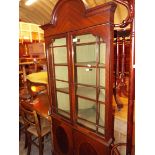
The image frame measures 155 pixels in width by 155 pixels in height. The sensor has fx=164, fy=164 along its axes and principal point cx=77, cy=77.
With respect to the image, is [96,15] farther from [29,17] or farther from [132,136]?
[29,17]

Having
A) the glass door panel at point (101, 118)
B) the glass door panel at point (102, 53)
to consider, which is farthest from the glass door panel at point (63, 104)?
the glass door panel at point (102, 53)

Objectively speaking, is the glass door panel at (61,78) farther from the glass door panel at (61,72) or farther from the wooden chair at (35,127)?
the wooden chair at (35,127)

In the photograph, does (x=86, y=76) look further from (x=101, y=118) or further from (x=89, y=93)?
(x=101, y=118)

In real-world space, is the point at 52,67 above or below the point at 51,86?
above

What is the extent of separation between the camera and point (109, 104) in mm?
1402

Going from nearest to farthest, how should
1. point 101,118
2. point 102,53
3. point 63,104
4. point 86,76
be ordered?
1. point 102,53
2. point 101,118
3. point 86,76
4. point 63,104

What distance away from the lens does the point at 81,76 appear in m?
1.79

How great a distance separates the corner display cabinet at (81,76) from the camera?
1359 millimetres

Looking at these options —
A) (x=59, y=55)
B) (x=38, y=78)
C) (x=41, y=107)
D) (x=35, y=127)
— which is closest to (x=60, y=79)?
(x=59, y=55)

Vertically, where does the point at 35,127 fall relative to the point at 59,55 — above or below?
below

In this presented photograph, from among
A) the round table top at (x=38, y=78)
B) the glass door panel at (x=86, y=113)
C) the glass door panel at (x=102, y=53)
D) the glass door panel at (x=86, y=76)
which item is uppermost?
the glass door panel at (x=102, y=53)
